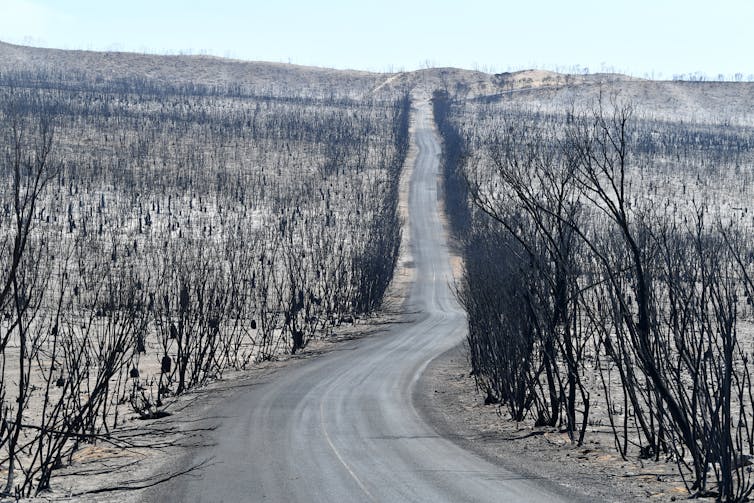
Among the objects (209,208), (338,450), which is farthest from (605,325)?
(209,208)

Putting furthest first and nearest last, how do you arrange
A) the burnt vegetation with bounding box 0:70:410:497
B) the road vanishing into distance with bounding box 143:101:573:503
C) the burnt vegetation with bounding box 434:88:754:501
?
the burnt vegetation with bounding box 0:70:410:497
the road vanishing into distance with bounding box 143:101:573:503
the burnt vegetation with bounding box 434:88:754:501

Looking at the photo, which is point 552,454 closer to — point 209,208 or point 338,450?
point 338,450

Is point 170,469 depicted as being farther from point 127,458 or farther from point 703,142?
point 703,142

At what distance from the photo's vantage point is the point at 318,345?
1935 inches

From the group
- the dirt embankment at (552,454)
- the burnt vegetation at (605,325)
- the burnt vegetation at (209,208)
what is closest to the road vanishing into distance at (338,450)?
the dirt embankment at (552,454)

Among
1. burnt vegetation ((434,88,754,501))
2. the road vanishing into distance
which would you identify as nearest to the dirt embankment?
burnt vegetation ((434,88,754,501))

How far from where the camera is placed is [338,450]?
19109 millimetres

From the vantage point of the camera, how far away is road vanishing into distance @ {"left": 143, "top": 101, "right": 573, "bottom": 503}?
14867 mm

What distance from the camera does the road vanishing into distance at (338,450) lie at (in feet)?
48.8

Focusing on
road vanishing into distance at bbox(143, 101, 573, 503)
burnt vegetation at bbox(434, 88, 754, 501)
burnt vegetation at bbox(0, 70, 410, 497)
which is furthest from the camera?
burnt vegetation at bbox(0, 70, 410, 497)

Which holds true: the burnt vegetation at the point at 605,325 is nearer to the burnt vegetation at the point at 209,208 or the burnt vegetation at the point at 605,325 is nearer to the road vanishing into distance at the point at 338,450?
the road vanishing into distance at the point at 338,450

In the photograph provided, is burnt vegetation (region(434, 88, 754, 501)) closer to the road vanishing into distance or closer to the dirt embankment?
the dirt embankment

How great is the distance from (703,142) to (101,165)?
416ft

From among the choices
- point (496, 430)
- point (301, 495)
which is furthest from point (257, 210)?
point (301, 495)
